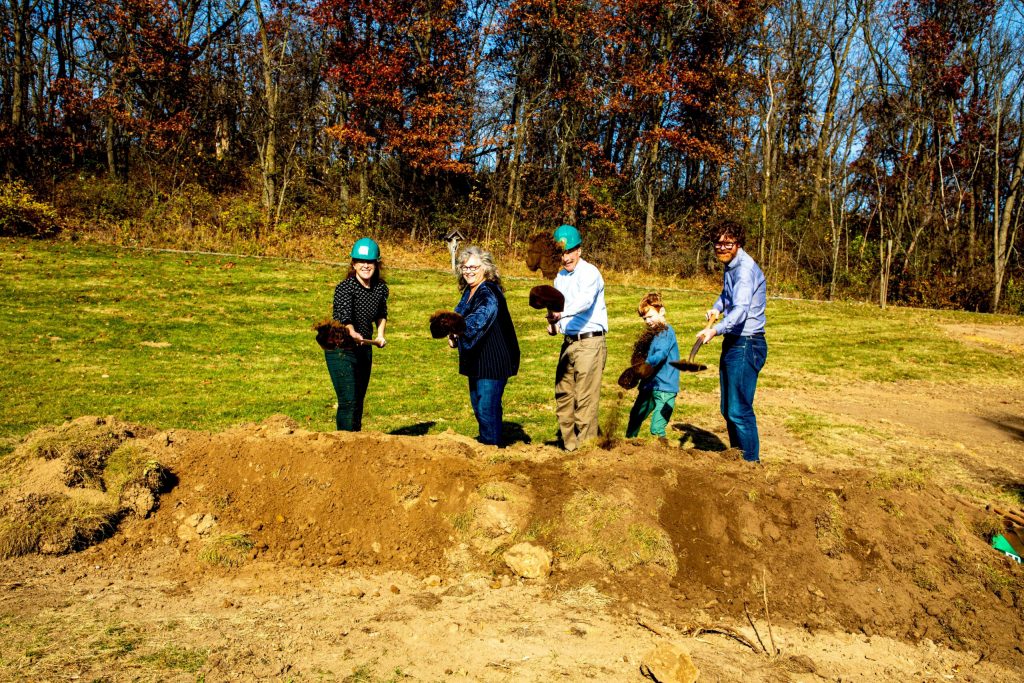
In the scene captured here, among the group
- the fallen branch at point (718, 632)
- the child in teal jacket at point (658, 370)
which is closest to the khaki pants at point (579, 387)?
the child in teal jacket at point (658, 370)

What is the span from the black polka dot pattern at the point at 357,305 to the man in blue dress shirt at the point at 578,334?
1575 millimetres

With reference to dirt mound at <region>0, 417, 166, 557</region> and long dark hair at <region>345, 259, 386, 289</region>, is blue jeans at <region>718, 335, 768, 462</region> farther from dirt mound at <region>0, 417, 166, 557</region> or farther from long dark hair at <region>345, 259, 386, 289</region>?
dirt mound at <region>0, 417, 166, 557</region>

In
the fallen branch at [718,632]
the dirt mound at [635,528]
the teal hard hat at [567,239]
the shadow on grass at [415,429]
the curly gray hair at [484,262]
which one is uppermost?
the teal hard hat at [567,239]

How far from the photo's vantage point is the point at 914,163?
1176 inches

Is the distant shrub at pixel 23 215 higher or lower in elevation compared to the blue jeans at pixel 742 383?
higher

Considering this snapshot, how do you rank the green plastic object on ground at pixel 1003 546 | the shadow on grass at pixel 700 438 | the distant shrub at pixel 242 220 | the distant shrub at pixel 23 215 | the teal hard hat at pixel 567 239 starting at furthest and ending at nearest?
the distant shrub at pixel 242 220 < the distant shrub at pixel 23 215 < the shadow on grass at pixel 700 438 < the teal hard hat at pixel 567 239 < the green plastic object on ground at pixel 1003 546

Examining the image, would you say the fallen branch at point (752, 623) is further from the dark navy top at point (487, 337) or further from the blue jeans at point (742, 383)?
the dark navy top at point (487, 337)

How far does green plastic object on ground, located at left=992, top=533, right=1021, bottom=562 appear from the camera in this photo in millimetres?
4578

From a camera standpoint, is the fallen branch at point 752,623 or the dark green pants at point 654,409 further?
the dark green pants at point 654,409

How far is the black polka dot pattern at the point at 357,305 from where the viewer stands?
239 inches

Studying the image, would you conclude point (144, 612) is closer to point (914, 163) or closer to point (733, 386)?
point (733, 386)

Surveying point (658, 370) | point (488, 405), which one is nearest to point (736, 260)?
point (658, 370)

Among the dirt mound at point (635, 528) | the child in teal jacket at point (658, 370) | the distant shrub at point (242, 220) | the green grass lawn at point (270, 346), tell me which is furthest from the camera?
the distant shrub at point (242, 220)

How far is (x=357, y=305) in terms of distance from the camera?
6.13 m
